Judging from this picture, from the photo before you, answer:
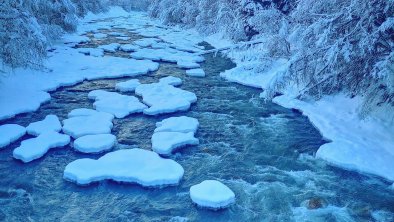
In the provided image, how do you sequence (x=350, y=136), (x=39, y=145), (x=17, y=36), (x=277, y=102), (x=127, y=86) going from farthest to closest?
(x=127, y=86), (x=277, y=102), (x=17, y=36), (x=350, y=136), (x=39, y=145)

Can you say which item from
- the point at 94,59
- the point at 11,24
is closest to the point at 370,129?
the point at 11,24

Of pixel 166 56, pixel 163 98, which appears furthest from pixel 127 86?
pixel 166 56

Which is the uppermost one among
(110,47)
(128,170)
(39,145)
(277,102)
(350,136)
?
(350,136)

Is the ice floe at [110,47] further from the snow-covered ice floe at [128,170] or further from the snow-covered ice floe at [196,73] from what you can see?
the snow-covered ice floe at [128,170]

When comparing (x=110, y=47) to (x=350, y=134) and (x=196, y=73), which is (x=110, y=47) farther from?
(x=350, y=134)

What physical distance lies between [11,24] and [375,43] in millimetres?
7724

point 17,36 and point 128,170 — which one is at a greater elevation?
point 17,36

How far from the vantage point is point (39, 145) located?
6.30m

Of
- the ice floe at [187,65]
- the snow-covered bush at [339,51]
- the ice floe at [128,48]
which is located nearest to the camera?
the snow-covered bush at [339,51]

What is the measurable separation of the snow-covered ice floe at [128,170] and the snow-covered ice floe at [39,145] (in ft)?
2.73

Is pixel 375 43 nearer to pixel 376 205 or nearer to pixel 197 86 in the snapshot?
pixel 376 205

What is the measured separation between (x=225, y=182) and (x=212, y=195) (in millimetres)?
627

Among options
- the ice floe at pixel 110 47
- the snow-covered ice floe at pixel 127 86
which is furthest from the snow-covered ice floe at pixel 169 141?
the ice floe at pixel 110 47

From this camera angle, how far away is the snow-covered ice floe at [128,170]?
212 inches
